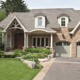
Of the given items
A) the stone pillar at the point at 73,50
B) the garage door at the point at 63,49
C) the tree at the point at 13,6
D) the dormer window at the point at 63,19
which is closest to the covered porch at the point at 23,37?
the garage door at the point at 63,49

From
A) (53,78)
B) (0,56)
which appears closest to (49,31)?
(0,56)

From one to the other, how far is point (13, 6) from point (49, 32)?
4824 centimetres

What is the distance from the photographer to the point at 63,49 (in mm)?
36906

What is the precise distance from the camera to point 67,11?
4019 cm

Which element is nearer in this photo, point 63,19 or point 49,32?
point 49,32

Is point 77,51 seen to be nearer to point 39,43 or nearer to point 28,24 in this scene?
point 39,43

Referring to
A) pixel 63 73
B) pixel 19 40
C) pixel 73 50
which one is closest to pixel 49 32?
pixel 73 50

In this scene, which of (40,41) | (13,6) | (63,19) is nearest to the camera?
(63,19)

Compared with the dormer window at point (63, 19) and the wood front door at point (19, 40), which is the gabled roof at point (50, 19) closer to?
the dormer window at point (63, 19)

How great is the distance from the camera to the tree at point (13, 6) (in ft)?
263

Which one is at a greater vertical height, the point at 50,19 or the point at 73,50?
the point at 50,19

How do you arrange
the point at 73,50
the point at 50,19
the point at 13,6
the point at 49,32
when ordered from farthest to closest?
the point at 13,6 < the point at 50,19 < the point at 73,50 < the point at 49,32

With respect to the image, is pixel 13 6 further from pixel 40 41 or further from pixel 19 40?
pixel 40 41

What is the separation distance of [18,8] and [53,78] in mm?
67150
